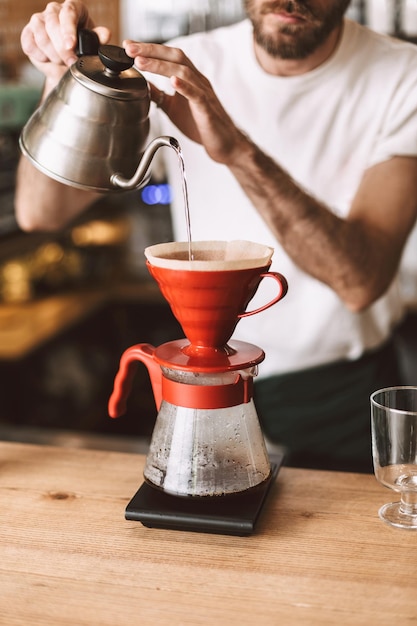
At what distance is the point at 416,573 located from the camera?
920mm

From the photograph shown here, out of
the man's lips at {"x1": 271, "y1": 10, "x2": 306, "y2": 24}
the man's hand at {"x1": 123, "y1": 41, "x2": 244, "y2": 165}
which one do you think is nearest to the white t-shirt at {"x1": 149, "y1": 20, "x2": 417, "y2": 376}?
the man's lips at {"x1": 271, "y1": 10, "x2": 306, "y2": 24}

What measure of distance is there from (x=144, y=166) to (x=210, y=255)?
163 mm

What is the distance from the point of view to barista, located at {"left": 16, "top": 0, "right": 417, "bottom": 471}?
1.49 m

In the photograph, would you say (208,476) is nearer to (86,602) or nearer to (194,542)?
(194,542)

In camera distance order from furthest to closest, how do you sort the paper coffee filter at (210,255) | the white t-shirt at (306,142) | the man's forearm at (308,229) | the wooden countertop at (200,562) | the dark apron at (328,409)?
the dark apron at (328,409)
the white t-shirt at (306,142)
the man's forearm at (308,229)
the paper coffee filter at (210,255)
the wooden countertop at (200,562)

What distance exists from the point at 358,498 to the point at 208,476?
25cm

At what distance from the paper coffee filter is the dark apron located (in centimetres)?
85

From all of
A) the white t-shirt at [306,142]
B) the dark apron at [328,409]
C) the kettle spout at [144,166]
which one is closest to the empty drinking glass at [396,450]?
the kettle spout at [144,166]

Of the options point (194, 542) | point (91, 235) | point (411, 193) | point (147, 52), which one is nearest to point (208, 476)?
point (194, 542)

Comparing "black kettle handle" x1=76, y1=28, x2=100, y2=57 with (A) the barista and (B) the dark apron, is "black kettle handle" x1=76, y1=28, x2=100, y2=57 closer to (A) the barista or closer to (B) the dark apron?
(A) the barista

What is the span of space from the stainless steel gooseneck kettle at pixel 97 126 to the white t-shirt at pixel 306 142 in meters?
0.58

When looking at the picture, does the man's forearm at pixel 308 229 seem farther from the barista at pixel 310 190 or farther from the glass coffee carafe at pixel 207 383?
the glass coffee carafe at pixel 207 383

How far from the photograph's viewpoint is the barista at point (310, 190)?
4.90 feet

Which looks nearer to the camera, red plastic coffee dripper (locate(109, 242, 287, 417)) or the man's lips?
red plastic coffee dripper (locate(109, 242, 287, 417))
